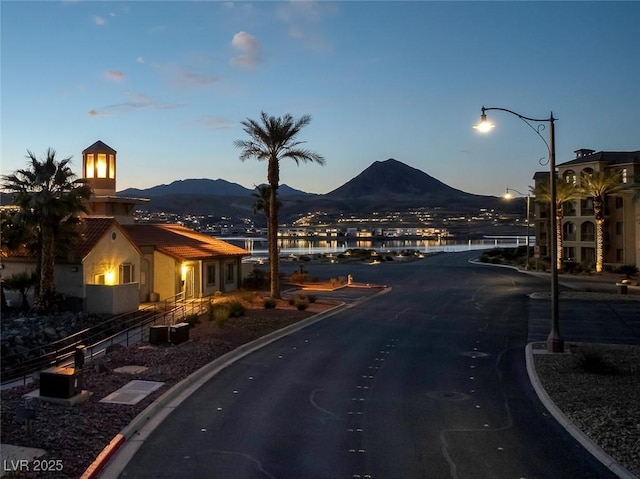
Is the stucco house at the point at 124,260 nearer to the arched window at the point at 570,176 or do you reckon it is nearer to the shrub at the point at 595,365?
the shrub at the point at 595,365

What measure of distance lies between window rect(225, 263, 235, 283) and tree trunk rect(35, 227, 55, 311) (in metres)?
12.1

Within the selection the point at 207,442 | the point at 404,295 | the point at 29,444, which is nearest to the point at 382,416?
the point at 207,442

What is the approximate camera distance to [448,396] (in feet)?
44.7

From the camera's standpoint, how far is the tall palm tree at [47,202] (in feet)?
90.9

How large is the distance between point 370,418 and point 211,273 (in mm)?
25318

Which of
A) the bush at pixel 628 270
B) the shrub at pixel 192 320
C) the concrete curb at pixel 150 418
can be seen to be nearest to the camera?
the concrete curb at pixel 150 418

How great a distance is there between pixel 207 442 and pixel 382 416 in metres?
3.57

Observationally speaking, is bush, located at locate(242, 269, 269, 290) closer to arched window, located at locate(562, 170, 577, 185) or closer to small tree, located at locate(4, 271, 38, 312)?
small tree, located at locate(4, 271, 38, 312)

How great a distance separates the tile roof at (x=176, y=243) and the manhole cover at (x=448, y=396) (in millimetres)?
21188

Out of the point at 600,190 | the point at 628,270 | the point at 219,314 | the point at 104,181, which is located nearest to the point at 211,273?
the point at 104,181

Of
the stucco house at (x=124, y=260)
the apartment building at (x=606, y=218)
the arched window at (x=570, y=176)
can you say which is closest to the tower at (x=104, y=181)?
the stucco house at (x=124, y=260)

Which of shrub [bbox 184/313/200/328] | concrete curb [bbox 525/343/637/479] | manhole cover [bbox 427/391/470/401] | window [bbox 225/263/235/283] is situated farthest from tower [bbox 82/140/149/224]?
concrete curb [bbox 525/343/637/479]

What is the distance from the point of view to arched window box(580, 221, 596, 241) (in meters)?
64.6

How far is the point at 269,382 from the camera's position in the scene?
14.9 meters
